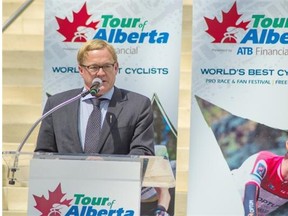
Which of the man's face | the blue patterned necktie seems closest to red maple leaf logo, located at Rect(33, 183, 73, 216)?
the blue patterned necktie

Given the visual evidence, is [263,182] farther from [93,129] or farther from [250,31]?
[93,129]

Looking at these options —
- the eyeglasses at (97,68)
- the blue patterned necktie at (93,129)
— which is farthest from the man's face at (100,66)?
the blue patterned necktie at (93,129)

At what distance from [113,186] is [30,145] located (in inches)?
117

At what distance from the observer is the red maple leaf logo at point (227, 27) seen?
5.29m

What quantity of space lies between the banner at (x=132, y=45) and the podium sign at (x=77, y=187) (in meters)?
2.02

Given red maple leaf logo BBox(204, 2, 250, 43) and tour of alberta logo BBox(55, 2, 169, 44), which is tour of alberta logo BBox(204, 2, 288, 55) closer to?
red maple leaf logo BBox(204, 2, 250, 43)

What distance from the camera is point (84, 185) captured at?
11.1ft

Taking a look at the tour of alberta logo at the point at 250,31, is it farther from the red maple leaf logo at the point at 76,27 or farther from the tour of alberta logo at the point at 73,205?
the tour of alberta logo at the point at 73,205

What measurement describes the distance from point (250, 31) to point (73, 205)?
7.74 ft

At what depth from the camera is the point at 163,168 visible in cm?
350

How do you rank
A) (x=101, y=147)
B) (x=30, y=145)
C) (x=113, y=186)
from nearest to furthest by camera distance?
(x=113, y=186) < (x=101, y=147) < (x=30, y=145)

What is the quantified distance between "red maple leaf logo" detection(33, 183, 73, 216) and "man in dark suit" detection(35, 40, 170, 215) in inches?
48.5

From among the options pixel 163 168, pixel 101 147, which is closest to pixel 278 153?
pixel 101 147

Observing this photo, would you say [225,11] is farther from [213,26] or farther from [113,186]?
[113,186]
